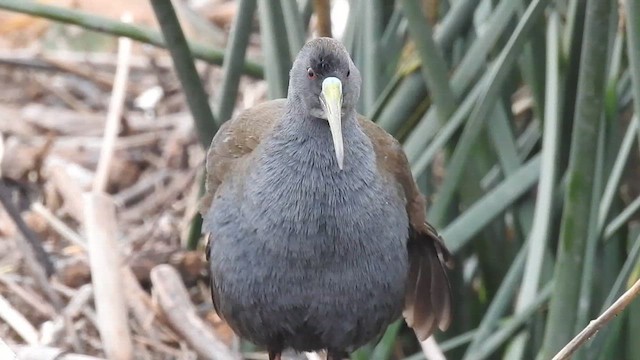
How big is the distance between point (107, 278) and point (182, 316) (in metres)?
0.15

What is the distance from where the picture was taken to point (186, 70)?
A: 6.47 feet

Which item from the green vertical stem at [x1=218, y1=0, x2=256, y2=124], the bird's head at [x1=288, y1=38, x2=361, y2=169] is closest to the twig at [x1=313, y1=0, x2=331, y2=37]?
the green vertical stem at [x1=218, y1=0, x2=256, y2=124]

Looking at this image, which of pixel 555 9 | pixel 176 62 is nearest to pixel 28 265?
pixel 176 62

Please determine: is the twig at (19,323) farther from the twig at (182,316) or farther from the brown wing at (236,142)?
the brown wing at (236,142)

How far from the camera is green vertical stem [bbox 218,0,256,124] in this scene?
200cm

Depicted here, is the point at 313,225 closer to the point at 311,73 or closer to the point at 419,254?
the point at 311,73

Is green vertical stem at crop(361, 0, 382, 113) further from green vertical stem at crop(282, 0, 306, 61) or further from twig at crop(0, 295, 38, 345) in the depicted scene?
twig at crop(0, 295, 38, 345)

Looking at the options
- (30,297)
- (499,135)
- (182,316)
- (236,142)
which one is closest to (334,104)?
(236,142)

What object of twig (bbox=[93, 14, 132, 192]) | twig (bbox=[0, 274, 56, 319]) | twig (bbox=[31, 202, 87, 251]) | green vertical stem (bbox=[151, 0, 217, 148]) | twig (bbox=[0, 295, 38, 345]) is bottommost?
twig (bbox=[0, 274, 56, 319])

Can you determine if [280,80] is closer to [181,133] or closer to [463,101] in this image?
[463,101]

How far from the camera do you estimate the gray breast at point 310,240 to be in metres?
1.62

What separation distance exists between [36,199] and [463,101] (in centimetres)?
117

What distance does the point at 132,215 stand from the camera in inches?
107

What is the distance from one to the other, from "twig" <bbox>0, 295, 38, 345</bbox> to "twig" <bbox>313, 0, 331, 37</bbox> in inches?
28.7
